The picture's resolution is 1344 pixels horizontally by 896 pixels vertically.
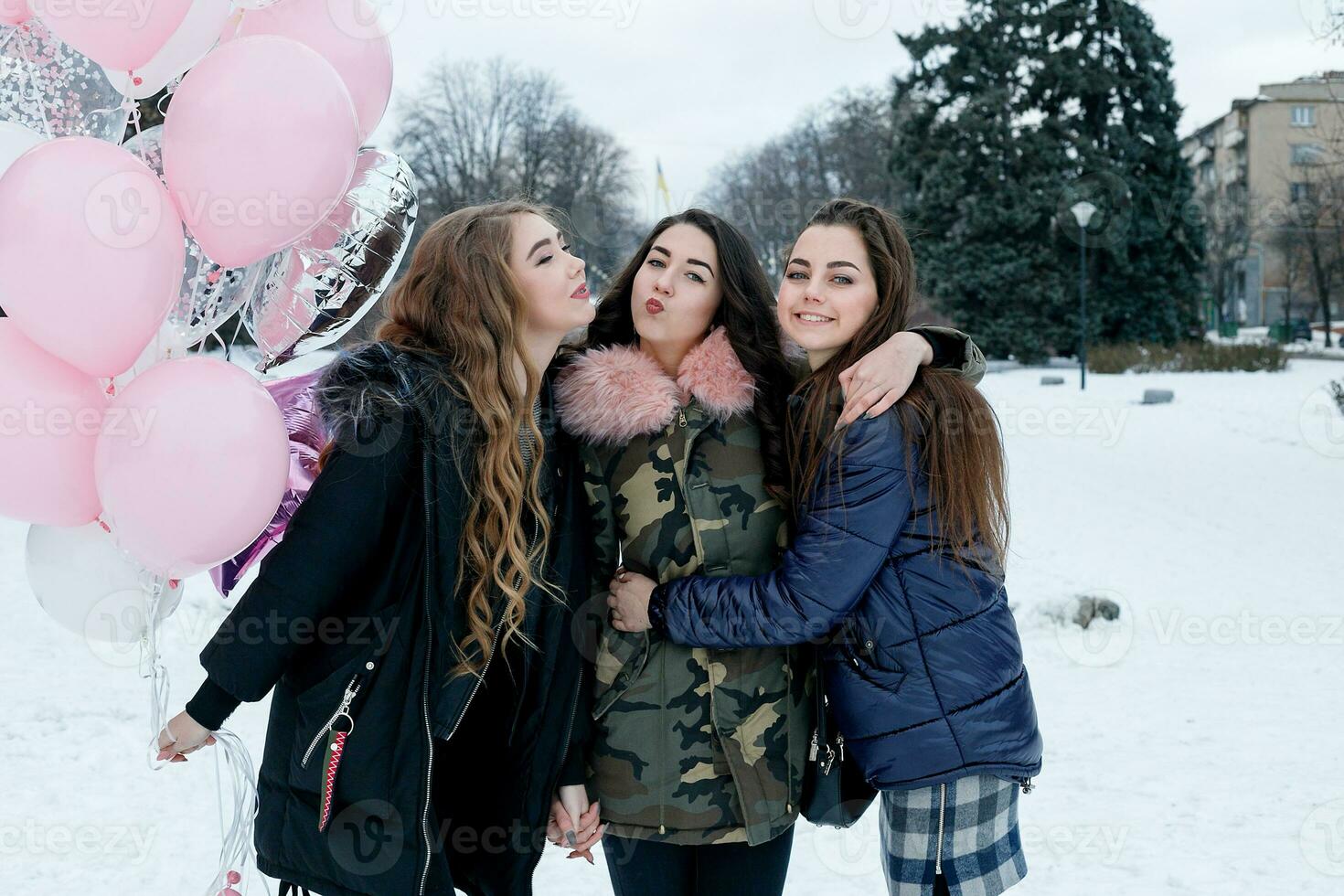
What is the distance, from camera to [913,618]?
2.30 m

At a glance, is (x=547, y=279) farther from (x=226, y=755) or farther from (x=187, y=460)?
(x=226, y=755)

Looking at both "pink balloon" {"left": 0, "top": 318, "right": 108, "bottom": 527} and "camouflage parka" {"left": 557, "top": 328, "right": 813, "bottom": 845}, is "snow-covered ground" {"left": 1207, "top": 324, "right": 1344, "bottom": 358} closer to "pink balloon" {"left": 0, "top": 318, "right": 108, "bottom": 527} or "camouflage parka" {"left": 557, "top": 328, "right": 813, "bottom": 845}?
"camouflage parka" {"left": 557, "top": 328, "right": 813, "bottom": 845}

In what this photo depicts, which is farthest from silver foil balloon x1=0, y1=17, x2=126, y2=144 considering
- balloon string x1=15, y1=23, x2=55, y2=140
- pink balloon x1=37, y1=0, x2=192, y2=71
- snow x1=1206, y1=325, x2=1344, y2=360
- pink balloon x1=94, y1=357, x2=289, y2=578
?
snow x1=1206, y1=325, x2=1344, y2=360

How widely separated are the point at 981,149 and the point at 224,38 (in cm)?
3007

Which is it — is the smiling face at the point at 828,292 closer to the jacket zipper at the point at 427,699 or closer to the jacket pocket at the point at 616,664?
the jacket pocket at the point at 616,664

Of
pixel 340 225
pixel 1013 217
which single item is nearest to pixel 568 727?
pixel 340 225

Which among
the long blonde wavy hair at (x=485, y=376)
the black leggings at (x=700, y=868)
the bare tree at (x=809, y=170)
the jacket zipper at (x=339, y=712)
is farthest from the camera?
the bare tree at (x=809, y=170)

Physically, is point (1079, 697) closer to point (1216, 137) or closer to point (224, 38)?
point (224, 38)

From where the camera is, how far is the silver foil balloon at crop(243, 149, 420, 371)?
2.62 m

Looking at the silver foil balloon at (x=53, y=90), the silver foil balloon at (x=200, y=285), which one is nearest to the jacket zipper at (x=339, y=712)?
the silver foil balloon at (x=200, y=285)

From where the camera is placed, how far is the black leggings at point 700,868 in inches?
97.9

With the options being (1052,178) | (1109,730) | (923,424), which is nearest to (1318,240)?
(1052,178)

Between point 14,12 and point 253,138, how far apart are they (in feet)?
2.13

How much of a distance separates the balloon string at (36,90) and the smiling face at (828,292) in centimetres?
180
